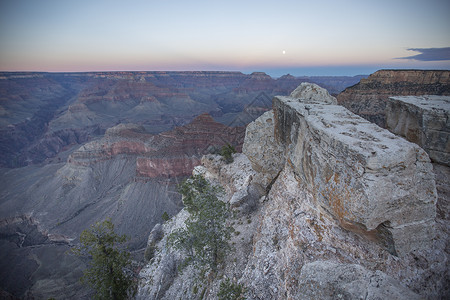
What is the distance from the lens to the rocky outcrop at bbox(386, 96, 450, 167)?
8914 mm

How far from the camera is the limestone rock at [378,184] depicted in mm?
6691

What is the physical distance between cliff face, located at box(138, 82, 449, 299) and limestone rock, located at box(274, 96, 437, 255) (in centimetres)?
3

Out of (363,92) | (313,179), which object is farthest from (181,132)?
(313,179)

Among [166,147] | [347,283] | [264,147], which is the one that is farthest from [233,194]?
[166,147]

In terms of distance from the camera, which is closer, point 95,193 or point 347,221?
point 347,221

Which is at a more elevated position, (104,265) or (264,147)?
(264,147)

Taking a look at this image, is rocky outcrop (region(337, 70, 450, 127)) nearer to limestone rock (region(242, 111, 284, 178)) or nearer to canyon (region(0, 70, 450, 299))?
canyon (region(0, 70, 450, 299))

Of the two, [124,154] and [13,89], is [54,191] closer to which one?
[124,154]

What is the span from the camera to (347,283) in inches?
267

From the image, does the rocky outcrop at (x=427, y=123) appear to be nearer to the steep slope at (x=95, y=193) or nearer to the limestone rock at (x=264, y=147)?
the limestone rock at (x=264, y=147)

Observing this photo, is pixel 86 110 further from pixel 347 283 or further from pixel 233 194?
pixel 347 283

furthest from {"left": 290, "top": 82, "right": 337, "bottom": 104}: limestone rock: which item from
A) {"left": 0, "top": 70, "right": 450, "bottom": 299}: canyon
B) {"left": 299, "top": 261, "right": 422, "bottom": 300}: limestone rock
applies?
{"left": 299, "top": 261, "right": 422, "bottom": 300}: limestone rock

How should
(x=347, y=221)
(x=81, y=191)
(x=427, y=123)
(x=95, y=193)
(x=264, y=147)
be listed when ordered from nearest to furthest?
1. (x=347, y=221)
2. (x=427, y=123)
3. (x=264, y=147)
4. (x=81, y=191)
5. (x=95, y=193)

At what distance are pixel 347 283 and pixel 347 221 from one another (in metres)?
1.96
